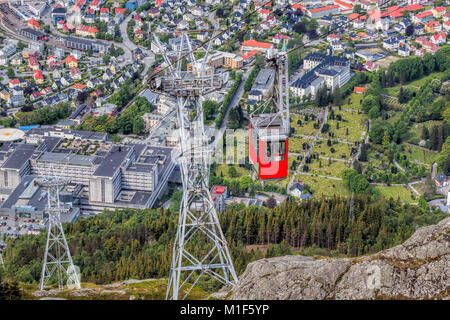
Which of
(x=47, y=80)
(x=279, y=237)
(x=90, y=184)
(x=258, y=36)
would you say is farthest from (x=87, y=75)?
(x=279, y=237)

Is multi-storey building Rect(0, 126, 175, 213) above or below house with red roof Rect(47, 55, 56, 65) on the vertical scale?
below

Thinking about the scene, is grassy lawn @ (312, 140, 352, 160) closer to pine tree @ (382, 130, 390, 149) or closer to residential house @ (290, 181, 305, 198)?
pine tree @ (382, 130, 390, 149)

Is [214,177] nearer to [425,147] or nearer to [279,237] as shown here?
[279,237]

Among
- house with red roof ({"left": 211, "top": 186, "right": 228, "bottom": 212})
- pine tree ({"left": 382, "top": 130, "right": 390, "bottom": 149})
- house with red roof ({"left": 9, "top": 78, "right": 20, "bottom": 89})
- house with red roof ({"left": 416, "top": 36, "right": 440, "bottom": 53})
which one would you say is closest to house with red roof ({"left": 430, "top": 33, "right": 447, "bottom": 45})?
house with red roof ({"left": 416, "top": 36, "right": 440, "bottom": 53})

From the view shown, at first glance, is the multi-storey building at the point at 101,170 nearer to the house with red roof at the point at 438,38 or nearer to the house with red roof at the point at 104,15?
the house with red roof at the point at 104,15

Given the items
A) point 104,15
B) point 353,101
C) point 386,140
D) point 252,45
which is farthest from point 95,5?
point 386,140

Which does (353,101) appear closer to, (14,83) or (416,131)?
(416,131)
